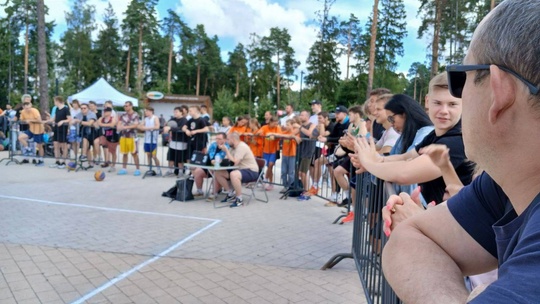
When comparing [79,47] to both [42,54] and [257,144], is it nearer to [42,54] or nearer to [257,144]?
[42,54]

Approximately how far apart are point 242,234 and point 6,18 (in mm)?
56046

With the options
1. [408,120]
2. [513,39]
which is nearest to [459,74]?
[513,39]

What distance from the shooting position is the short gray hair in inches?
35.7

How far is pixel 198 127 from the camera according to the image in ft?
36.0

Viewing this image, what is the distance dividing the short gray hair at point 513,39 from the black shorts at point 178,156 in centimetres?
1057

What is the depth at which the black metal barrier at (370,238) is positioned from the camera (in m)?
2.73

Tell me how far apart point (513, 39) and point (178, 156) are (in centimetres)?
1086

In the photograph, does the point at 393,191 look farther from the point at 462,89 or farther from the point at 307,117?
the point at 307,117

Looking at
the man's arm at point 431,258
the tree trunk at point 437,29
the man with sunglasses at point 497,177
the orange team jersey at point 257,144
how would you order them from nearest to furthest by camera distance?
the man with sunglasses at point 497,177
the man's arm at point 431,258
the orange team jersey at point 257,144
the tree trunk at point 437,29

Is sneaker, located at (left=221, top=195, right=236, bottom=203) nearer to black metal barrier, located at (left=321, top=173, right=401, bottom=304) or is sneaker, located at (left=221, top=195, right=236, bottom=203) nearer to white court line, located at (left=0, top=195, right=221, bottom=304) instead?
white court line, located at (left=0, top=195, right=221, bottom=304)

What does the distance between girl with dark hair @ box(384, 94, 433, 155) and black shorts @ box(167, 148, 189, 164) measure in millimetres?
8355

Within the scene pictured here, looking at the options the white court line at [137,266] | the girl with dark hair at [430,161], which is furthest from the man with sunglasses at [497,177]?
the white court line at [137,266]

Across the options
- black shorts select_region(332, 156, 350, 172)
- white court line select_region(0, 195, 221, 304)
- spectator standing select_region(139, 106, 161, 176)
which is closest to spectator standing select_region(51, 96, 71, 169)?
spectator standing select_region(139, 106, 161, 176)

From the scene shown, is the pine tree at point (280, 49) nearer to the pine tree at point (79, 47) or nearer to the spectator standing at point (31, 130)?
the pine tree at point (79, 47)
